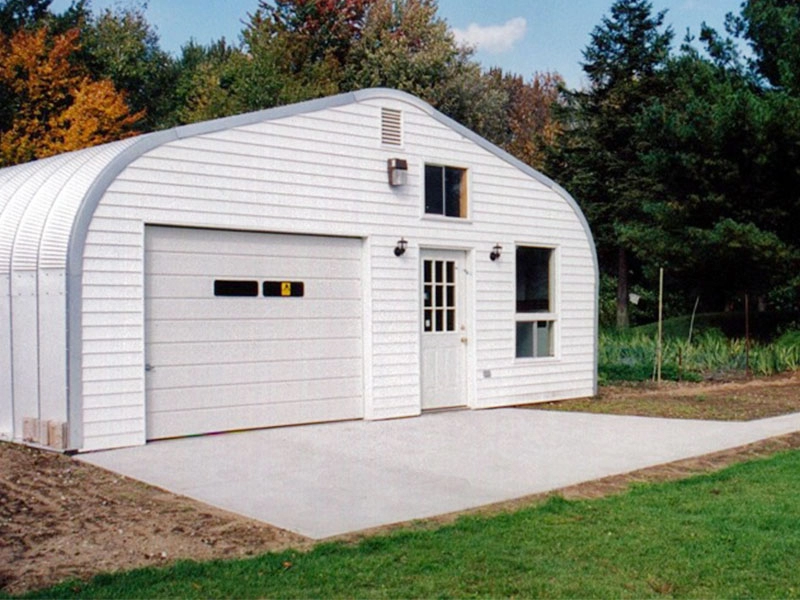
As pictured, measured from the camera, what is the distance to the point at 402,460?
312 inches

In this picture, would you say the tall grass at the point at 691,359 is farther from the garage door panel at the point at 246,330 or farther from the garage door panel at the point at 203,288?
the garage door panel at the point at 203,288

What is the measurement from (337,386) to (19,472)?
12.1 feet

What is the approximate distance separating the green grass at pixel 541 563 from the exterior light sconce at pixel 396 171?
5.35 metres

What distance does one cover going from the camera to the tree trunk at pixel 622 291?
27.1 m

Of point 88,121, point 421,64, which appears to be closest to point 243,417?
point 88,121

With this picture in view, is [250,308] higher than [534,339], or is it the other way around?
[250,308]

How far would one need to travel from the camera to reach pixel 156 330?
344 inches

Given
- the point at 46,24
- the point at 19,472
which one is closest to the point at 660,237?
the point at 19,472

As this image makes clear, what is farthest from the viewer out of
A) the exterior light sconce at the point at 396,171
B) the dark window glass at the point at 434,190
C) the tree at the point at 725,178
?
the tree at the point at 725,178

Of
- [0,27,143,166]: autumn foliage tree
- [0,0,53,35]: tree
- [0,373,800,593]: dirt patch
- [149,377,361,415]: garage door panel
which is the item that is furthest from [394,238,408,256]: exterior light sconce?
[0,0,53,35]: tree

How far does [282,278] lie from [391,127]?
2316 millimetres

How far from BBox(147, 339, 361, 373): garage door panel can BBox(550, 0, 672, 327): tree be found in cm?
1809

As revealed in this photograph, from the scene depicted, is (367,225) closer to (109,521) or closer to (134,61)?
(109,521)

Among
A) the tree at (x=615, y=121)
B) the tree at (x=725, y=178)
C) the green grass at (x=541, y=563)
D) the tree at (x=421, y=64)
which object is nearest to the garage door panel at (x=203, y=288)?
the green grass at (x=541, y=563)
